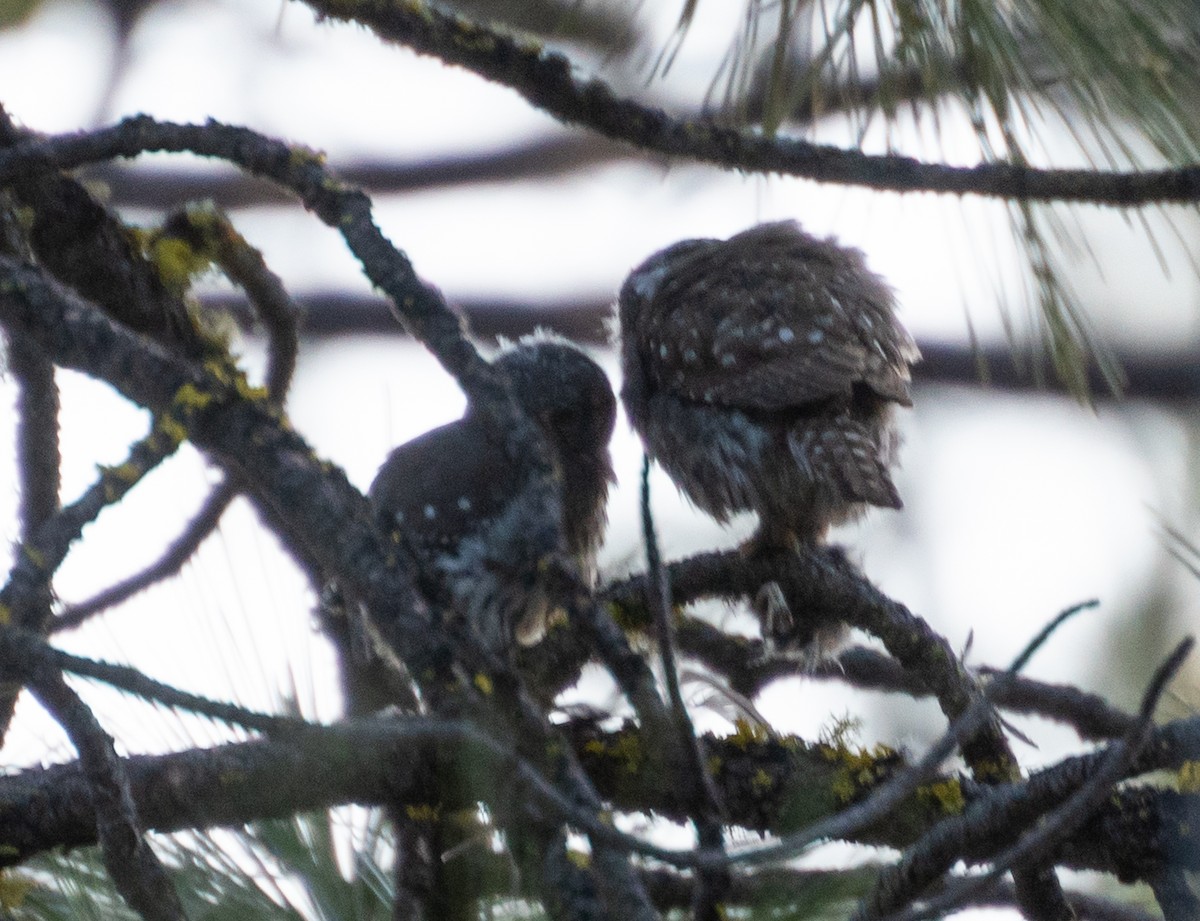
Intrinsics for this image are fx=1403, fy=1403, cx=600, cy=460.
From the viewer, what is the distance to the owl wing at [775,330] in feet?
10.1

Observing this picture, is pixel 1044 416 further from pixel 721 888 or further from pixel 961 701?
pixel 721 888

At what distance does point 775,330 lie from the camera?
3.16 metres

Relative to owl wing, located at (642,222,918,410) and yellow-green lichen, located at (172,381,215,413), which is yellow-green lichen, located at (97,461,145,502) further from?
owl wing, located at (642,222,918,410)

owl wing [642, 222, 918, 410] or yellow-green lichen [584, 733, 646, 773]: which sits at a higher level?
owl wing [642, 222, 918, 410]

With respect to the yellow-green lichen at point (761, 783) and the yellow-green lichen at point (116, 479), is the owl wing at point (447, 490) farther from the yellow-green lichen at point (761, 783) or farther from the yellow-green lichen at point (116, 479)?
the yellow-green lichen at point (116, 479)

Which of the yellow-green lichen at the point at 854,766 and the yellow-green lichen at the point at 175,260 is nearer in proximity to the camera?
the yellow-green lichen at the point at 854,766

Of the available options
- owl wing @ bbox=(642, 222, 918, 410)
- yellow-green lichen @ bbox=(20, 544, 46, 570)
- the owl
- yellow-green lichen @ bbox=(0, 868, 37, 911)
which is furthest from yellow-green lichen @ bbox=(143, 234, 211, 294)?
owl wing @ bbox=(642, 222, 918, 410)

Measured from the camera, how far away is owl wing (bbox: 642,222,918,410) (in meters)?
3.07

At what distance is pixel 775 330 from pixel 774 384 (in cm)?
16

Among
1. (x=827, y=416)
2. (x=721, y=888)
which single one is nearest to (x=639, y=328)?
(x=827, y=416)

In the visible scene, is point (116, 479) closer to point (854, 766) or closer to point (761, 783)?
point (761, 783)

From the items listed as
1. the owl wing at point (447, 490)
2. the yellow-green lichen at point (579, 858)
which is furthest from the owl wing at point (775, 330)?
the yellow-green lichen at point (579, 858)

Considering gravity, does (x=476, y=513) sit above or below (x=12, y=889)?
above

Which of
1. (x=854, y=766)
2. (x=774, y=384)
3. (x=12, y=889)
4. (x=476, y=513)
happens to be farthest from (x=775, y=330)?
(x=12, y=889)
